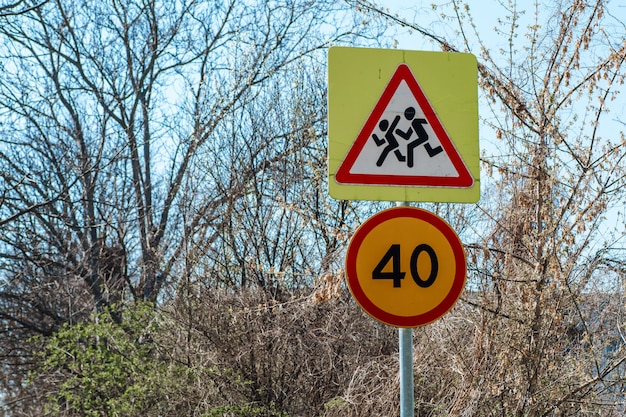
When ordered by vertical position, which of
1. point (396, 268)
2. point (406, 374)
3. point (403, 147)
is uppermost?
point (403, 147)

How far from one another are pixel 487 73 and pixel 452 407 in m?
2.70

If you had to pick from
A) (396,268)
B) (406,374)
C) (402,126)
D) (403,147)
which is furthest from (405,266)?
(402,126)

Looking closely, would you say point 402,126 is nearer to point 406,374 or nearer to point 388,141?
point 388,141

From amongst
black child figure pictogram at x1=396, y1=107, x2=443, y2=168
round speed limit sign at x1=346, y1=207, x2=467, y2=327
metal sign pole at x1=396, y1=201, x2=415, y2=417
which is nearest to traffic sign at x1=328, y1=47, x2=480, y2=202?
black child figure pictogram at x1=396, y1=107, x2=443, y2=168

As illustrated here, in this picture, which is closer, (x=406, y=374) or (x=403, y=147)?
(x=406, y=374)

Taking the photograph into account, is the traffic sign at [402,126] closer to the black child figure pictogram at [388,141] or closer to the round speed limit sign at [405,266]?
the black child figure pictogram at [388,141]

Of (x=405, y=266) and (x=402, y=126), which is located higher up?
(x=402, y=126)

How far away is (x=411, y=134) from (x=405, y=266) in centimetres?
65

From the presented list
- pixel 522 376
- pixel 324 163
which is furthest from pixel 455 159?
pixel 324 163

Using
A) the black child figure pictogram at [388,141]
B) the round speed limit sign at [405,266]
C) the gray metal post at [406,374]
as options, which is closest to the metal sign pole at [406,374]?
the gray metal post at [406,374]

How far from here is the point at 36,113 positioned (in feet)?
51.5

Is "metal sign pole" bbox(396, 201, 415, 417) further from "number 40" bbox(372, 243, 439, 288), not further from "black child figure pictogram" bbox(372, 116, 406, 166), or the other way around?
"black child figure pictogram" bbox(372, 116, 406, 166)

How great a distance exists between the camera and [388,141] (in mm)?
4039

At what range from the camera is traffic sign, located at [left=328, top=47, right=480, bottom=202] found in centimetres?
399
